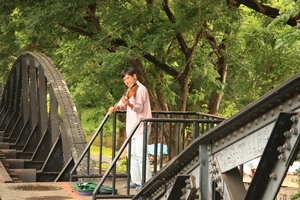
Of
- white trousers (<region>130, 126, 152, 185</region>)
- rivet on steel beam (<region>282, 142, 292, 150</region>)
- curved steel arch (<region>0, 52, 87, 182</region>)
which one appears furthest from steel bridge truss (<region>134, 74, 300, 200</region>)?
curved steel arch (<region>0, 52, 87, 182</region>)

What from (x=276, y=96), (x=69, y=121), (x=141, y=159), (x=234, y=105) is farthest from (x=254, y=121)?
(x=234, y=105)

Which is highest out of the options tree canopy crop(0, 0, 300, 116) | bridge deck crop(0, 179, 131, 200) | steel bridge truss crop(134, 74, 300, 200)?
tree canopy crop(0, 0, 300, 116)

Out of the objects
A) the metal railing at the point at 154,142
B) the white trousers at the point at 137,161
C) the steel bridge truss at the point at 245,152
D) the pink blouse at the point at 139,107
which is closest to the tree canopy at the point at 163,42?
the metal railing at the point at 154,142

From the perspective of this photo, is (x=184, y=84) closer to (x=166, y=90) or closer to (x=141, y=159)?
(x=166, y=90)

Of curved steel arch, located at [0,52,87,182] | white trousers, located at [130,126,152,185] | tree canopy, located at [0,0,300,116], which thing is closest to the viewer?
white trousers, located at [130,126,152,185]

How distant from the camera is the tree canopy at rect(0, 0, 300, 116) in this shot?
1288cm

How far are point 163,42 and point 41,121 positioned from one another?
3.68m

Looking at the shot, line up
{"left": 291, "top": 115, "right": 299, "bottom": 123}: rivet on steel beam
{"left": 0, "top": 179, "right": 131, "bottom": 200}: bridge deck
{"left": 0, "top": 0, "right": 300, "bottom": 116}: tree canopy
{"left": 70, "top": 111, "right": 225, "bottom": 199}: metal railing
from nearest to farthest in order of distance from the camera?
{"left": 291, "top": 115, "right": 299, "bottom": 123}: rivet on steel beam, {"left": 70, "top": 111, "right": 225, "bottom": 199}: metal railing, {"left": 0, "top": 179, "right": 131, "bottom": 200}: bridge deck, {"left": 0, "top": 0, "right": 300, "bottom": 116}: tree canopy

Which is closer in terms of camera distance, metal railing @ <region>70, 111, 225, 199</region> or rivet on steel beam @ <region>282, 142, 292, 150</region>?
rivet on steel beam @ <region>282, 142, 292, 150</region>

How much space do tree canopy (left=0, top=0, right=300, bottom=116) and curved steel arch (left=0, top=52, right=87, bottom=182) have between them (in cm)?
82

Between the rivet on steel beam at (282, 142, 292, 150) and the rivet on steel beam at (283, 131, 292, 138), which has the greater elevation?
the rivet on steel beam at (283, 131, 292, 138)

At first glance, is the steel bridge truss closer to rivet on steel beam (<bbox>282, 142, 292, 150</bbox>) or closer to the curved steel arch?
rivet on steel beam (<bbox>282, 142, 292, 150</bbox>)

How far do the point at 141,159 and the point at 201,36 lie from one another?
7760 mm

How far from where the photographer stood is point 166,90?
17.8 metres
